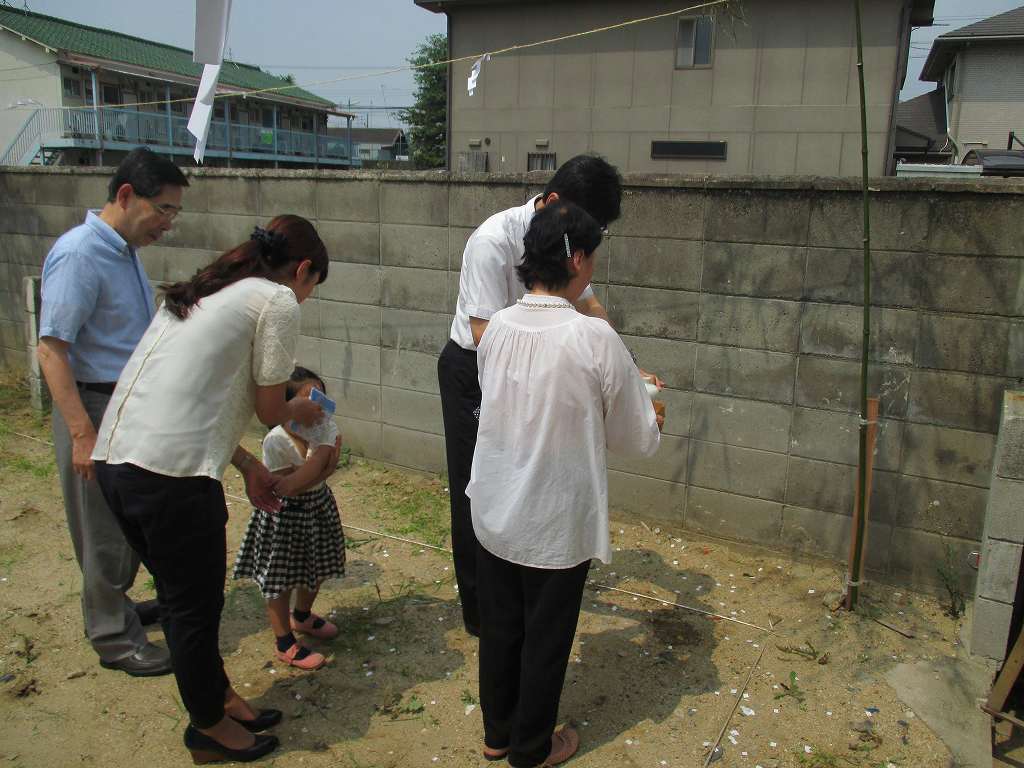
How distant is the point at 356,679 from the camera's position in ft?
9.36

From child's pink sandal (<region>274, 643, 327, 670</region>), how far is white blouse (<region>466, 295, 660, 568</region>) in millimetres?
1085

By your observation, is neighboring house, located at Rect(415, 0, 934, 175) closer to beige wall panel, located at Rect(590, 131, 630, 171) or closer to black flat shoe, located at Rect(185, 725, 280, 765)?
beige wall panel, located at Rect(590, 131, 630, 171)

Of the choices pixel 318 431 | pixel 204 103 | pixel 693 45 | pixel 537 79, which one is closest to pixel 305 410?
pixel 318 431

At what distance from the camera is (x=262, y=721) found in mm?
2533

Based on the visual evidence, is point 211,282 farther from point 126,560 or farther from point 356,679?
point 356,679

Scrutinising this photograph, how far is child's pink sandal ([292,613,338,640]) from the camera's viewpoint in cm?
308

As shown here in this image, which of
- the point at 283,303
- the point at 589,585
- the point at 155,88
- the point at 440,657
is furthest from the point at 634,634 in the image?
the point at 155,88

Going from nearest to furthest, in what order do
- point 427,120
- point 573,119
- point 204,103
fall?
point 204,103
point 573,119
point 427,120

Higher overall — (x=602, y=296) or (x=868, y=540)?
(x=602, y=296)

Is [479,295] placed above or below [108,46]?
below

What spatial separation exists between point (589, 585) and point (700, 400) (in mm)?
1046

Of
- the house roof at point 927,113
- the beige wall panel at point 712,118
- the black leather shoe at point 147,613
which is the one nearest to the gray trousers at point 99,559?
the black leather shoe at point 147,613

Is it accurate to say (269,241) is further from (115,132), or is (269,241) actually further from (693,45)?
(115,132)

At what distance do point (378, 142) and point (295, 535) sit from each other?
50.9m
